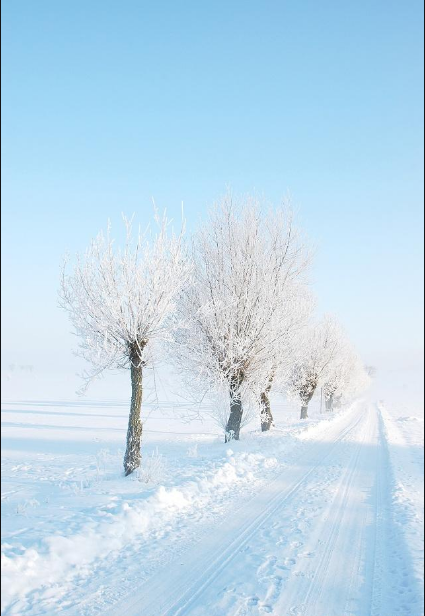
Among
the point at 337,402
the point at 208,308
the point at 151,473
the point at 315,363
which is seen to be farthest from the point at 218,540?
the point at 337,402

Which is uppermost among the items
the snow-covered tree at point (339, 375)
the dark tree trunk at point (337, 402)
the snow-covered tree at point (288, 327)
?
the snow-covered tree at point (288, 327)

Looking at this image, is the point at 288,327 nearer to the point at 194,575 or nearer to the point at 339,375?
the point at 194,575

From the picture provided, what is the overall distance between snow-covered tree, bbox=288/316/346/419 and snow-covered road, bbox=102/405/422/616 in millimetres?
20509

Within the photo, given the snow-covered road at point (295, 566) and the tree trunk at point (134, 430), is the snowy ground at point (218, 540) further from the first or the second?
the tree trunk at point (134, 430)

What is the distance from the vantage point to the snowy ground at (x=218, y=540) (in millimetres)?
4453

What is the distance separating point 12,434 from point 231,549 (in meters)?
17.9

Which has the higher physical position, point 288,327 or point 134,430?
point 288,327

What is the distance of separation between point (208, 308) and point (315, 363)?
20.1m

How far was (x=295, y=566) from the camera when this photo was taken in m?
5.18

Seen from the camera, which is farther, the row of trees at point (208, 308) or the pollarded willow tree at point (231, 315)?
the pollarded willow tree at point (231, 315)

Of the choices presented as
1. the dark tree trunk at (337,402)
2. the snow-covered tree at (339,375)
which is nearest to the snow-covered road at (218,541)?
the snow-covered tree at (339,375)

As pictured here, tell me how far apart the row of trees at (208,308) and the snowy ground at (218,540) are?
2.71 metres

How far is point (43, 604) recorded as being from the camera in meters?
4.41

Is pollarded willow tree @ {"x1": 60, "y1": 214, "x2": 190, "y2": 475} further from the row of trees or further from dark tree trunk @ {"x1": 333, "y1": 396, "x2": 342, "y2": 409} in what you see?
dark tree trunk @ {"x1": 333, "y1": 396, "x2": 342, "y2": 409}
